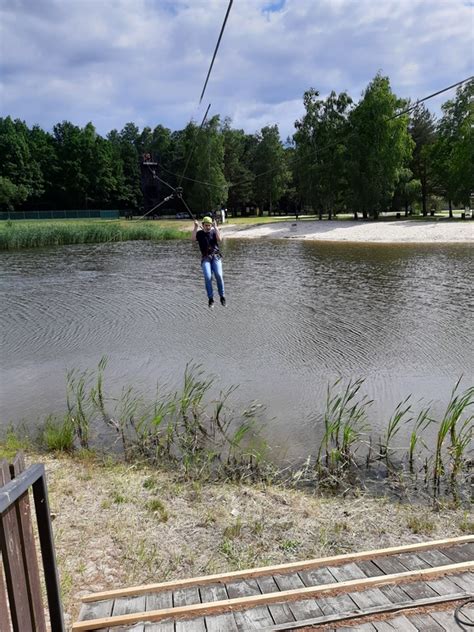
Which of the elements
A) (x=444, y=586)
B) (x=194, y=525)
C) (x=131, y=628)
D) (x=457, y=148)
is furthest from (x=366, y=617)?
(x=457, y=148)

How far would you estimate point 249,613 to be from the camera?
3.61 meters

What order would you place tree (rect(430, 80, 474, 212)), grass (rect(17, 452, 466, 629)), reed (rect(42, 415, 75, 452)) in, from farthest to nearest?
tree (rect(430, 80, 474, 212)) < reed (rect(42, 415, 75, 452)) < grass (rect(17, 452, 466, 629))

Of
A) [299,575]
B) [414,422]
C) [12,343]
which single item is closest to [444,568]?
[299,575]

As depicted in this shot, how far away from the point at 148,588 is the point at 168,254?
3618 centimetres

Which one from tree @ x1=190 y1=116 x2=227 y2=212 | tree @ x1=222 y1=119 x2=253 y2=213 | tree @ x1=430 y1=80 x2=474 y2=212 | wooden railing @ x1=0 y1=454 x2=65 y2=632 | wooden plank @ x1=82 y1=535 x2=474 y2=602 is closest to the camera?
wooden railing @ x1=0 y1=454 x2=65 y2=632

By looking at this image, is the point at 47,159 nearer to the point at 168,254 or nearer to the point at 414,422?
the point at 168,254

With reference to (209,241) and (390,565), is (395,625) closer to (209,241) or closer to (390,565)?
(390,565)

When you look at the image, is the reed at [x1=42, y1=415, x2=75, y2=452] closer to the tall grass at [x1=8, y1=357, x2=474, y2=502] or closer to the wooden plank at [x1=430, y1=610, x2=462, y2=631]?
the tall grass at [x1=8, y1=357, x2=474, y2=502]

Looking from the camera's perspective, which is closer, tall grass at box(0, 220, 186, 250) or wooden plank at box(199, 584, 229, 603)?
wooden plank at box(199, 584, 229, 603)

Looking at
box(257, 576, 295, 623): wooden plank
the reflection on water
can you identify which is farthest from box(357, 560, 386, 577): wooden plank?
the reflection on water

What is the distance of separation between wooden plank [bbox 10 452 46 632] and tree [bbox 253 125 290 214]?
70442 mm

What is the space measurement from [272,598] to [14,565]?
86.2 inches

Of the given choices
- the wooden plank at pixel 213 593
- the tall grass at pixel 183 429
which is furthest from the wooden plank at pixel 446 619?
the tall grass at pixel 183 429

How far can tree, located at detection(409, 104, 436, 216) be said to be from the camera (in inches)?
2218
